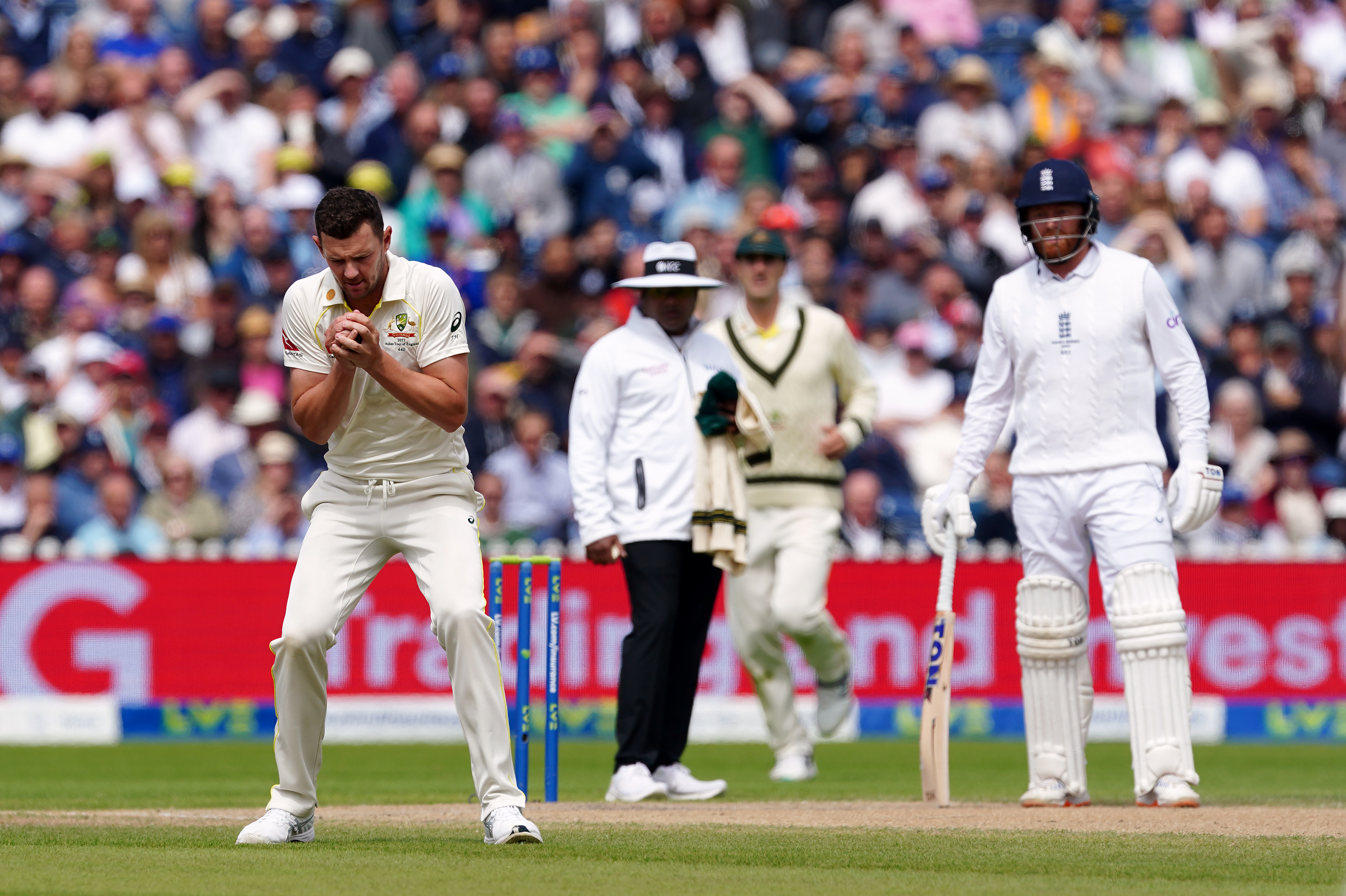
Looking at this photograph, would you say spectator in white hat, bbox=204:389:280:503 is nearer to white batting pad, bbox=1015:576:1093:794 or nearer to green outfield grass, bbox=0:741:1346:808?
green outfield grass, bbox=0:741:1346:808

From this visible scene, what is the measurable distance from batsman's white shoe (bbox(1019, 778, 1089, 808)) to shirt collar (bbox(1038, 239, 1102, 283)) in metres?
2.26

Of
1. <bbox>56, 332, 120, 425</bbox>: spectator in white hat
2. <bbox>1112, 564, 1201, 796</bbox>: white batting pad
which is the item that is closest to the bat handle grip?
<bbox>1112, 564, 1201, 796</bbox>: white batting pad

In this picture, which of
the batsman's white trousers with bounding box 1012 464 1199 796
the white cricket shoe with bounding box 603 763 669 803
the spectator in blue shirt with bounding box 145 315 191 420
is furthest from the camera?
the spectator in blue shirt with bounding box 145 315 191 420

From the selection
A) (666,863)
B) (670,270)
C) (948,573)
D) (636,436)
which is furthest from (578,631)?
(666,863)

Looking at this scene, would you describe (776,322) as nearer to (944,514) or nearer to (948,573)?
(944,514)

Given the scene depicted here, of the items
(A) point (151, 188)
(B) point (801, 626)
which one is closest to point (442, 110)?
(A) point (151, 188)

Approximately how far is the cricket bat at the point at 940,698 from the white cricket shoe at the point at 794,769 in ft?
5.48

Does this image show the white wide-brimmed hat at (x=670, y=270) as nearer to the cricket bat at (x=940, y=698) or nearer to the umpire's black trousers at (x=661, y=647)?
the umpire's black trousers at (x=661, y=647)

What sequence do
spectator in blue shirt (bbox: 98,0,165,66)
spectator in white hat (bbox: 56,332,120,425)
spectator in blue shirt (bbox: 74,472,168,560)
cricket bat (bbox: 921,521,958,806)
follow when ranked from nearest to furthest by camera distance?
cricket bat (bbox: 921,521,958,806)
spectator in blue shirt (bbox: 74,472,168,560)
spectator in white hat (bbox: 56,332,120,425)
spectator in blue shirt (bbox: 98,0,165,66)

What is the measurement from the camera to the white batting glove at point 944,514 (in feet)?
31.5

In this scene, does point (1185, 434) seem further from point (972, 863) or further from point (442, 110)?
point (442, 110)

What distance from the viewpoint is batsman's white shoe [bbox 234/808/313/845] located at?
7.44 m

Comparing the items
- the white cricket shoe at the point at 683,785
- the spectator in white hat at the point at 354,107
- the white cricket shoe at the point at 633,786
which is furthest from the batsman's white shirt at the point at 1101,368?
the spectator in white hat at the point at 354,107

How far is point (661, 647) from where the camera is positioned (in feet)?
32.2
